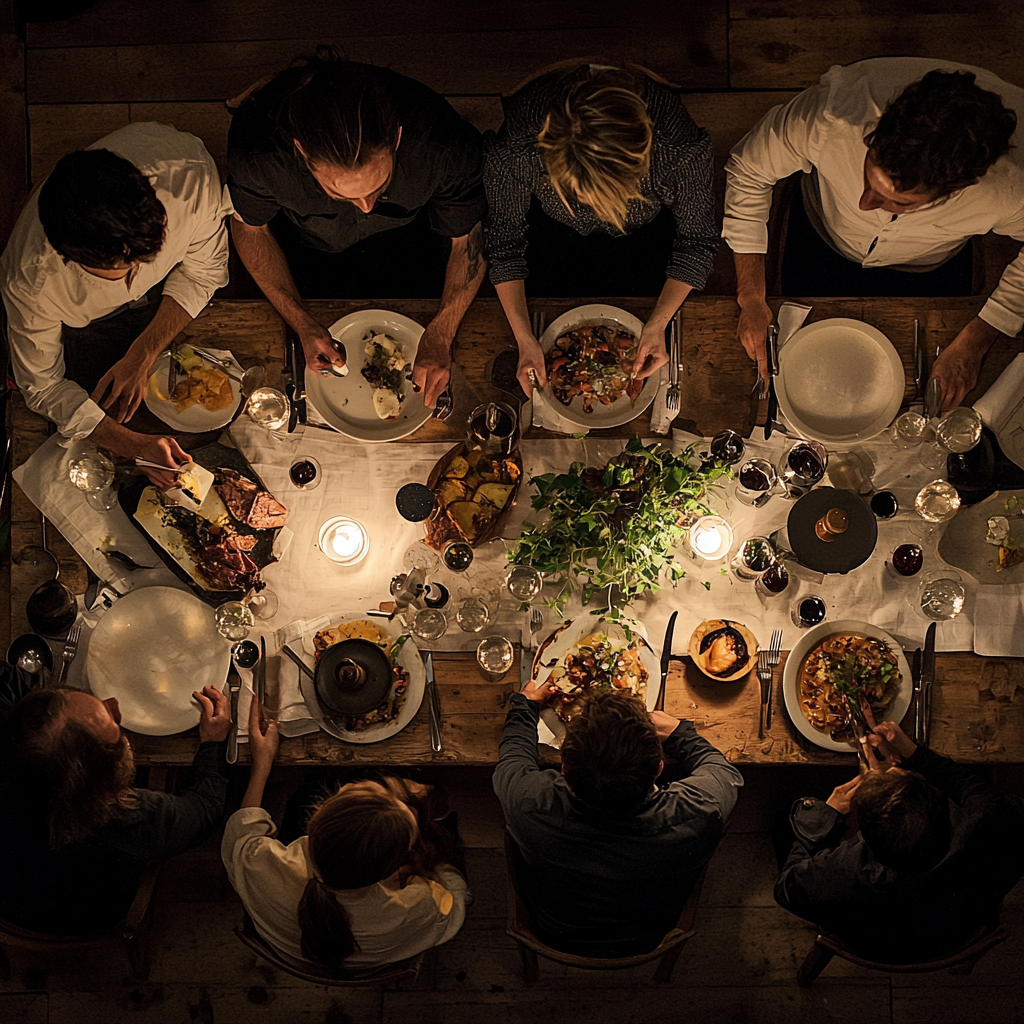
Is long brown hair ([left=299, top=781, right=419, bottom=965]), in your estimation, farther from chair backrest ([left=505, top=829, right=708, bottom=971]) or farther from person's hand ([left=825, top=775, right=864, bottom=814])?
person's hand ([left=825, top=775, right=864, bottom=814])

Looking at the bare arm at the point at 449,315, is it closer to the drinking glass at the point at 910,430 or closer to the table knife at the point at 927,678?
the drinking glass at the point at 910,430

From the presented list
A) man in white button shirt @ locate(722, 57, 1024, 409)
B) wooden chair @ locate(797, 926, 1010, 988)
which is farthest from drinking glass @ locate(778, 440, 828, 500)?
wooden chair @ locate(797, 926, 1010, 988)

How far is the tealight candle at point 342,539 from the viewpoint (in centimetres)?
226

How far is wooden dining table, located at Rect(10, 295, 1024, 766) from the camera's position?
2.23m

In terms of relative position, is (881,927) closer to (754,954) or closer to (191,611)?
(754,954)

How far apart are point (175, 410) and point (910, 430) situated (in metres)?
2.14

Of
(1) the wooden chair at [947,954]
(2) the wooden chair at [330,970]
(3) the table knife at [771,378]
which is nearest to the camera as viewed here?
(1) the wooden chair at [947,954]

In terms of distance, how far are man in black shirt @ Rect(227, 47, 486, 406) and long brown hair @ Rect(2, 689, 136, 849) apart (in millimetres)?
1210

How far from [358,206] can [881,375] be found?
1606 millimetres

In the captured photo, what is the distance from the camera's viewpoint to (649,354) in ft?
7.54

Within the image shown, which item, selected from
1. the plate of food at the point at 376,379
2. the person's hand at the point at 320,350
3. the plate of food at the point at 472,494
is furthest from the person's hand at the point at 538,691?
the person's hand at the point at 320,350

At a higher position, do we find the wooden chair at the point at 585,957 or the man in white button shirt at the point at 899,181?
the man in white button shirt at the point at 899,181

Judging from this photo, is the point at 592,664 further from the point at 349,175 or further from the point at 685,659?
the point at 349,175

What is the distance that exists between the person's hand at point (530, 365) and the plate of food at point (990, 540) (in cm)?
123
